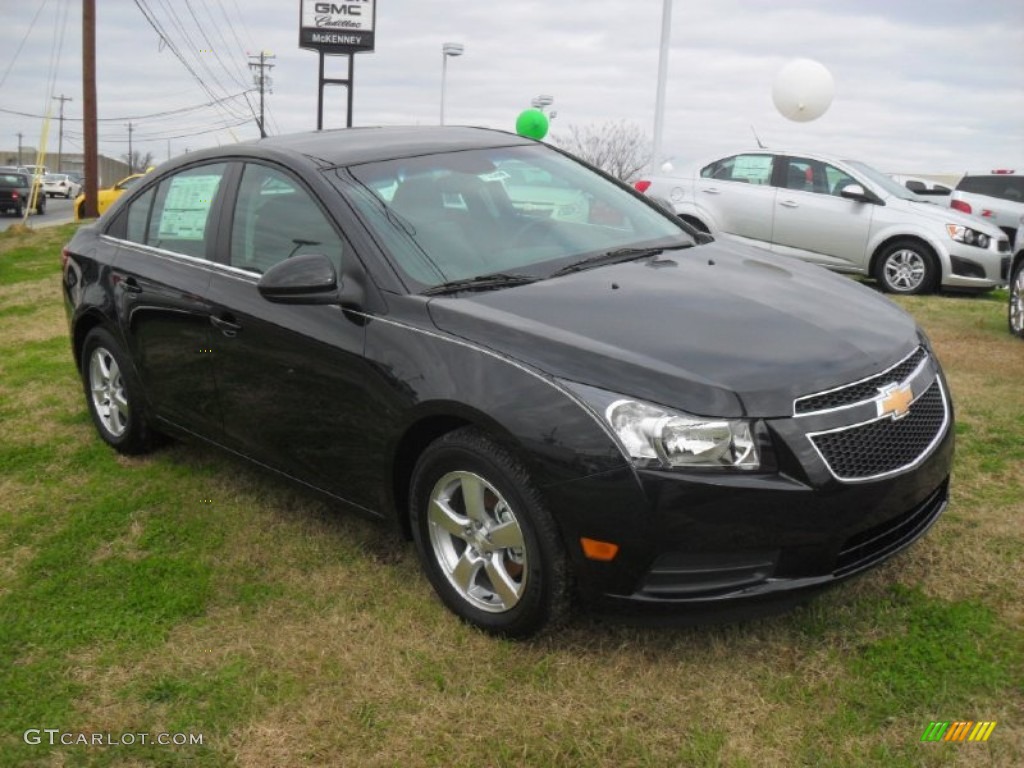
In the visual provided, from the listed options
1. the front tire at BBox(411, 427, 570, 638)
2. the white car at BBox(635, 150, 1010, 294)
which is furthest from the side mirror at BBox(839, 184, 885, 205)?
the front tire at BBox(411, 427, 570, 638)

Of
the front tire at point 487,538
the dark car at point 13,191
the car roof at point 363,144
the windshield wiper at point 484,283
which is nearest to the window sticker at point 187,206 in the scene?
the car roof at point 363,144

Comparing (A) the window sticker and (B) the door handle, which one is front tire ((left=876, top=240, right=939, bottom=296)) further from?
(B) the door handle

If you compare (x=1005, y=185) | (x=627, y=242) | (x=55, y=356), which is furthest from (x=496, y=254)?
(x=1005, y=185)

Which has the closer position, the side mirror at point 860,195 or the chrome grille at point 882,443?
the chrome grille at point 882,443

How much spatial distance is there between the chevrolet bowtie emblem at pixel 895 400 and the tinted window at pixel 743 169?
8887 millimetres

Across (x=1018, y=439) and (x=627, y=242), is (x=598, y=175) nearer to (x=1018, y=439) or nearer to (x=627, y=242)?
(x=627, y=242)

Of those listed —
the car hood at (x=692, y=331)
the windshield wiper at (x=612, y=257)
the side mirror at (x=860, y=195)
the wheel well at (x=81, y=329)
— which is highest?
the side mirror at (x=860, y=195)

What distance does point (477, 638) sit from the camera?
10.3ft

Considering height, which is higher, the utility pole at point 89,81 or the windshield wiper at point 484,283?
the utility pole at point 89,81

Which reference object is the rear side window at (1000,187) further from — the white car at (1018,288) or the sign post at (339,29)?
the sign post at (339,29)

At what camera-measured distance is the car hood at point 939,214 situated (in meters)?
10.5

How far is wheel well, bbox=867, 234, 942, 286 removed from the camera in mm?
10516

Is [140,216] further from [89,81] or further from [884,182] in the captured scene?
[89,81]

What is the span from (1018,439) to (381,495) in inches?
132
